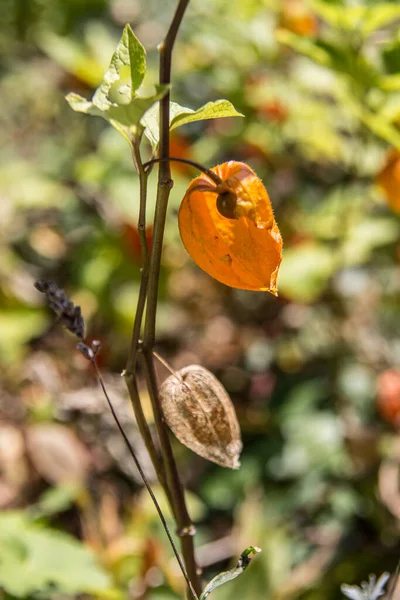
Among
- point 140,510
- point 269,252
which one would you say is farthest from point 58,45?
point 269,252

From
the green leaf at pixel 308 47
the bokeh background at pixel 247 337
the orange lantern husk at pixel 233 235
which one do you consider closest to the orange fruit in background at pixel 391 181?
the bokeh background at pixel 247 337

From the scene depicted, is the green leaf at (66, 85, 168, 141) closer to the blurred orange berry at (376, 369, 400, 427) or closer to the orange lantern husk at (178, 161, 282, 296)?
the orange lantern husk at (178, 161, 282, 296)

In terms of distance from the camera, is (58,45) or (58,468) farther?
(58,45)

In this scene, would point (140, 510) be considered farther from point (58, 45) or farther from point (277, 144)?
point (58, 45)

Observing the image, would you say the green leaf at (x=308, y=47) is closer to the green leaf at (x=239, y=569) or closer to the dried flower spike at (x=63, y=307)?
the dried flower spike at (x=63, y=307)

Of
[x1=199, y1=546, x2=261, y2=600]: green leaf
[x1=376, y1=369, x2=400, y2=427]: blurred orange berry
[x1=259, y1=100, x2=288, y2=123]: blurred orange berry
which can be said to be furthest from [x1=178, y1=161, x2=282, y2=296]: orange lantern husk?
[x1=259, y1=100, x2=288, y2=123]: blurred orange berry
